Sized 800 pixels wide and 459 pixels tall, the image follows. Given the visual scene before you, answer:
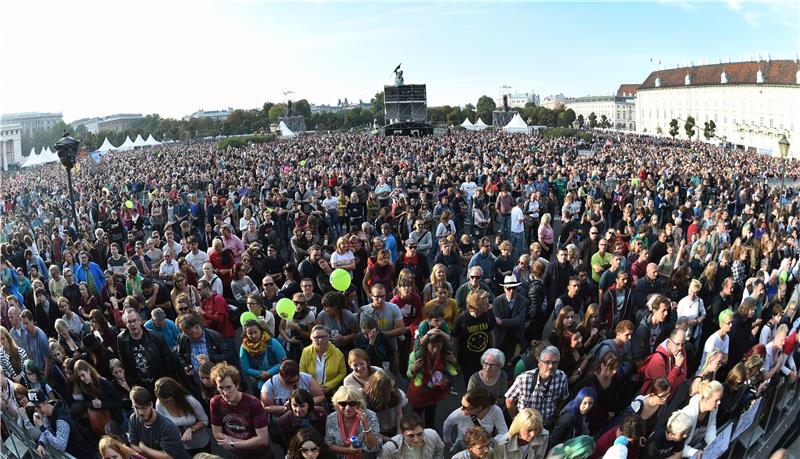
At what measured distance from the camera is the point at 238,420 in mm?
3764

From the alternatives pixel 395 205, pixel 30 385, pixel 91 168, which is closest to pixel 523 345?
pixel 30 385

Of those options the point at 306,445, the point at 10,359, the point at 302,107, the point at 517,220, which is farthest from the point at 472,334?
the point at 302,107

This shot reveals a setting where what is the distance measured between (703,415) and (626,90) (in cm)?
16286

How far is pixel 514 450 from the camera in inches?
136

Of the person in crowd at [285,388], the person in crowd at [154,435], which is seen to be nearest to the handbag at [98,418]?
the person in crowd at [154,435]

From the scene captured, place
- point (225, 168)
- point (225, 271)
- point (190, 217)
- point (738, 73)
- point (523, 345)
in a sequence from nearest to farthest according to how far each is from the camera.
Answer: point (523, 345), point (225, 271), point (190, 217), point (225, 168), point (738, 73)

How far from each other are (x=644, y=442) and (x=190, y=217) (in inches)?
440

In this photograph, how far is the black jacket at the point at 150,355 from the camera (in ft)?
15.7

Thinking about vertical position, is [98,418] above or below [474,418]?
below

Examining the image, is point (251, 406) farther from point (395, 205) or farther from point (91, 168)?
point (91, 168)

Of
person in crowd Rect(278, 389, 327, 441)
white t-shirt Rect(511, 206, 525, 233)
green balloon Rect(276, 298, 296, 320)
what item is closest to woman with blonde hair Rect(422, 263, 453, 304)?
green balloon Rect(276, 298, 296, 320)

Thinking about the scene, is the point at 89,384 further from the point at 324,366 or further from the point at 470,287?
the point at 470,287

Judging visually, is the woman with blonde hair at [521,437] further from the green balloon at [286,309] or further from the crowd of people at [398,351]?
the green balloon at [286,309]

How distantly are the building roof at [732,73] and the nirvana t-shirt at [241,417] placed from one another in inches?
3446
